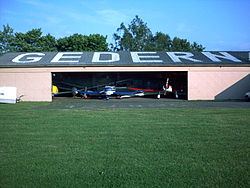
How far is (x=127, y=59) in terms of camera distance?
24.5m

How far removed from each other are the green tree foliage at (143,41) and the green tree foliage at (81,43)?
1197 cm

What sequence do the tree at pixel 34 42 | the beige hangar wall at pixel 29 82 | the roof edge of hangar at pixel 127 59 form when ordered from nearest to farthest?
the beige hangar wall at pixel 29 82 → the roof edge of hangar at pixel 127 59 → the tree at pixel 34 42

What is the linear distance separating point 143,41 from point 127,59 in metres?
35.4

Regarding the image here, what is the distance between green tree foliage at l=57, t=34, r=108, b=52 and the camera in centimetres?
4447

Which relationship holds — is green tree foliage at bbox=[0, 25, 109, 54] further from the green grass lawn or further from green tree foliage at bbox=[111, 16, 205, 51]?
the green grass lawn

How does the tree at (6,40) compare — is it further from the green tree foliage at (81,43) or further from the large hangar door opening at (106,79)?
the large hangar door opening at (106,79)

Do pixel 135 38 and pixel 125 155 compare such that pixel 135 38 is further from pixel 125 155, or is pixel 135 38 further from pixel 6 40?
pixel 125 155

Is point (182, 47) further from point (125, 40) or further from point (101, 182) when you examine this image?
point (101, 182)

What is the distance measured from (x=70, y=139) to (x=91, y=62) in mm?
16393

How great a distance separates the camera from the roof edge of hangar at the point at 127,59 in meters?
22.7

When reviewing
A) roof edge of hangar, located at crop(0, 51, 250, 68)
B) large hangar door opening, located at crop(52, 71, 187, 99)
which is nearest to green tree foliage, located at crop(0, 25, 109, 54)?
large hangar door opening, located at crop(52, 71, 187, 99)

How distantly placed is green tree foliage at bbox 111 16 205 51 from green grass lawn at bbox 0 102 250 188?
49.6 meters

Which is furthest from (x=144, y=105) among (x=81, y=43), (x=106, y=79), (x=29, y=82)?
(x=81, y=43)

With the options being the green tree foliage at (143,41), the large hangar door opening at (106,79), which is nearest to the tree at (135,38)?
the green tree foliage at (143,41)
